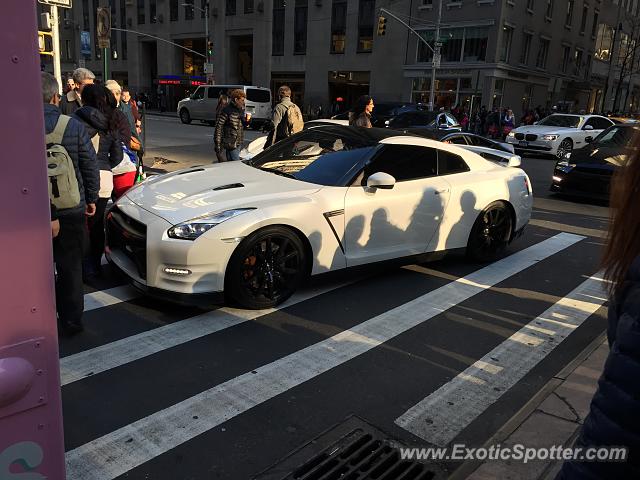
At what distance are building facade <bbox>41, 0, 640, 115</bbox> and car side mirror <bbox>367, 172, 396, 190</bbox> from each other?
30364 millimetres

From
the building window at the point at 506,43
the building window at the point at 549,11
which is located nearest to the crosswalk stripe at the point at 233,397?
the building window at the point at 506,43

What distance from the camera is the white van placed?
103ft

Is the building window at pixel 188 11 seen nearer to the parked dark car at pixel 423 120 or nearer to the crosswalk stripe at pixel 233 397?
the parked dark car at pixel 423 120

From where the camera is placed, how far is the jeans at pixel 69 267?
3.98 m

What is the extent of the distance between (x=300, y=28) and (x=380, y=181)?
46.3 meters

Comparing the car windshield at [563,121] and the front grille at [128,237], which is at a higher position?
the car windshield at [563,121]

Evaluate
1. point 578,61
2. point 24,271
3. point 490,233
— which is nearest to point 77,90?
point 490,233

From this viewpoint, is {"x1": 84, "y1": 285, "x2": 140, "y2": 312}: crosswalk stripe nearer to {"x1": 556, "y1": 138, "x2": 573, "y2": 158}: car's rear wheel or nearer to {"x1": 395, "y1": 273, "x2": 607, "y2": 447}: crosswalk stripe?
{"x1": 395, "y1": 273, "x2": 607, "y2": 447}: crosswalk stripe

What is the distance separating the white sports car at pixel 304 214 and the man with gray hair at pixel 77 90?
1.84 meters

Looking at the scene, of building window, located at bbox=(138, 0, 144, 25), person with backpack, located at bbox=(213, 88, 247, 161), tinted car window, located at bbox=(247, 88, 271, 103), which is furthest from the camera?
building window, located at bbox=(138, 0, 144, 25)

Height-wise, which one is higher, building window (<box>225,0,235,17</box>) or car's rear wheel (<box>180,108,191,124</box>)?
building window (<box>225,0,235,17</box>)

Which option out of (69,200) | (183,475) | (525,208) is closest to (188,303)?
(69,200)

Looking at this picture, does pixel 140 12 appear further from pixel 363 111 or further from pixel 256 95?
pixel 363 111

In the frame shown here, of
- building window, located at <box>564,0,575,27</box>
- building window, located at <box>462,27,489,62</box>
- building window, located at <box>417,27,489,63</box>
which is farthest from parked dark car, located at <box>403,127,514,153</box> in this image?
building window, located at <box>564,0,575,27</box>
